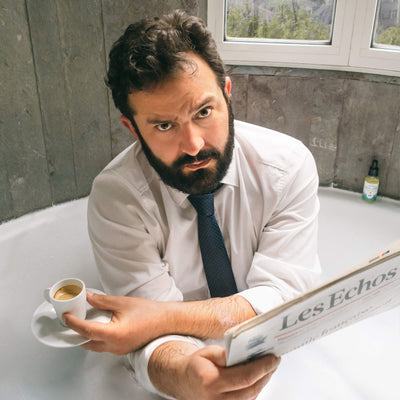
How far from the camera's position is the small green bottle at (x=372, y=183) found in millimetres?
1978

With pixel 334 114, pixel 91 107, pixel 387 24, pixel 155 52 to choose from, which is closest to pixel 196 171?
pixel 155 52

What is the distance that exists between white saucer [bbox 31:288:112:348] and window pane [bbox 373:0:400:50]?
4.97 feet

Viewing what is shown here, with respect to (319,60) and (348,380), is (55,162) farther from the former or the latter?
(348,380)

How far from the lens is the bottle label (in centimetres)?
199

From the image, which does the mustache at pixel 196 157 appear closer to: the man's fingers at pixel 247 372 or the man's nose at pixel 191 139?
the man's nose at pixel 191 139

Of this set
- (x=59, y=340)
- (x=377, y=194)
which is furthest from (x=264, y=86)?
(x=59, y=340)

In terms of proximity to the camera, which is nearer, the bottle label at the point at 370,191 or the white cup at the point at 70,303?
the white cup at the point at 70,303

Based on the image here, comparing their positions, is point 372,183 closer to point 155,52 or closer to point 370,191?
point 370,191

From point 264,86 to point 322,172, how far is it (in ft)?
1.55

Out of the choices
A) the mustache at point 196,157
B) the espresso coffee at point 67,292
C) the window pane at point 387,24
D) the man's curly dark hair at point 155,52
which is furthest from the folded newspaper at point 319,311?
the window pane at point 387,24

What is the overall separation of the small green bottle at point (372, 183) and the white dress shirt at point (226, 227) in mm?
771

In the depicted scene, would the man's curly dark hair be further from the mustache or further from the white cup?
the white cup

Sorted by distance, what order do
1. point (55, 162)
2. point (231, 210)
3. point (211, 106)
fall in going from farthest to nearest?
point (55, 162), point (231, 210), point (211, 106)

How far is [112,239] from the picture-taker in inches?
46.5
